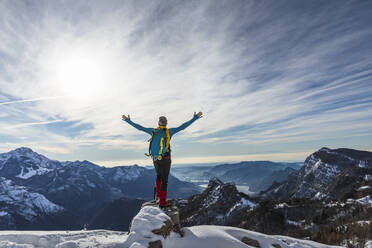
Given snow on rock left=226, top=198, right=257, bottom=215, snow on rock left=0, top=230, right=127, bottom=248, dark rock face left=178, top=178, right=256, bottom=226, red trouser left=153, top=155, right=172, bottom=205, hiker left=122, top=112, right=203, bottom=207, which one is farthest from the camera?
snow on rock left=226, top=198, right=257, bottom=215

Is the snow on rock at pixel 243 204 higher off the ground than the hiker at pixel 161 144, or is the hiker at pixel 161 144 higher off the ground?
the hiker at pixel 161 144

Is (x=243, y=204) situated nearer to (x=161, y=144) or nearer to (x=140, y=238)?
(x=161, y=144)

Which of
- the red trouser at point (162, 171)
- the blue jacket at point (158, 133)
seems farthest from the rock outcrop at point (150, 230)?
the blue jacket at point (158, 133)

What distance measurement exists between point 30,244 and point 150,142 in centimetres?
718

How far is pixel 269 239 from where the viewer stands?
15188 millimetres

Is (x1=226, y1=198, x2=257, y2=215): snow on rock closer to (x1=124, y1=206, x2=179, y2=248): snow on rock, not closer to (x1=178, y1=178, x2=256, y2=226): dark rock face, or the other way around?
(x1=178, y1=178, x2=256, y2=226): dark rock face

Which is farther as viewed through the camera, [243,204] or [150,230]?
[243,204]

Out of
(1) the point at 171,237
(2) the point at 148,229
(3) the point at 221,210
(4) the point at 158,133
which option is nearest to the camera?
(2) the point at 148,229

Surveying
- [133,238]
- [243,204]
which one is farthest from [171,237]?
[243,204]

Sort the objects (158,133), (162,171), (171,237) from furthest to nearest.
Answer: (162,171) → (158,133) → (171,237)

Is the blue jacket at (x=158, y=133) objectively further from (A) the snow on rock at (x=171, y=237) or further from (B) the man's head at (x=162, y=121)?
(A) the snow on rock at (x=171, y=237)

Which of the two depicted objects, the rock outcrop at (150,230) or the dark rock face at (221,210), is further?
the dark rock face at (221,210)

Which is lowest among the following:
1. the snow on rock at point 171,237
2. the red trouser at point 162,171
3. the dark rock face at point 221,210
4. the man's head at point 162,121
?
the dark rock face at point 221,210

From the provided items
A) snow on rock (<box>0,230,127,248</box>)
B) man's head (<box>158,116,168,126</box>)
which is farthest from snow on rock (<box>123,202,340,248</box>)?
man's head (<box>158,116,168,126</box>)
